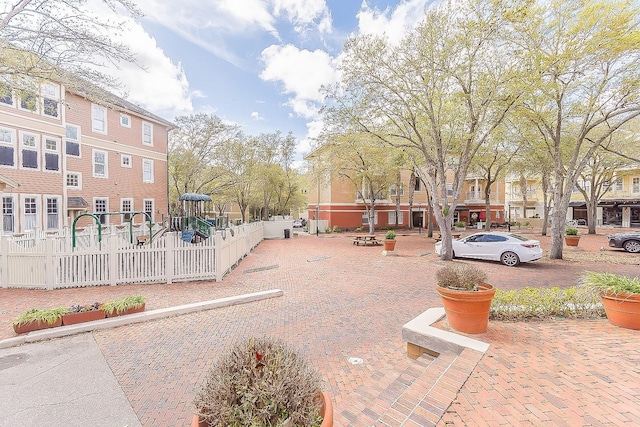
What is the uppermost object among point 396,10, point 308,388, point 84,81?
point 396,10

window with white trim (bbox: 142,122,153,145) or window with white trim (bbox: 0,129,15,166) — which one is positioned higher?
window with white trim (bbox: 142,122,153,145)

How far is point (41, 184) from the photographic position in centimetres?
1572

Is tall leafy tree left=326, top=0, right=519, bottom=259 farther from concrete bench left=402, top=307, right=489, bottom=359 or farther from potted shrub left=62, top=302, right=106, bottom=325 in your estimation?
potted shrub left=62, top=302, right=106, bottom=325

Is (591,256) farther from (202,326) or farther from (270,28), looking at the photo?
(270,28)

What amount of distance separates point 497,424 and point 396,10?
1313 centimetres

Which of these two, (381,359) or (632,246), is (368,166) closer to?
(632,246)

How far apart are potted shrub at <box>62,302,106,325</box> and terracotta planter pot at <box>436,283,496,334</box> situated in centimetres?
680

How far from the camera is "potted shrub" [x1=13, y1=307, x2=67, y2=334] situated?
17.7 feet

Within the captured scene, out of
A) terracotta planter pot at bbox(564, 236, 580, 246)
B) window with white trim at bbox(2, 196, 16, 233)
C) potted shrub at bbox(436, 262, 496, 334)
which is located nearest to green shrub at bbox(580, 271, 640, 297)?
potted shrub at bbox(436, 262, 496, 334)

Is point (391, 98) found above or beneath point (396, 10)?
beneath

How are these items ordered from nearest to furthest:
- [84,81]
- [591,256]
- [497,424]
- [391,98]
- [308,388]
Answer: [308,388] → [497,424] → [84,81] → [391,98] → [591,256]

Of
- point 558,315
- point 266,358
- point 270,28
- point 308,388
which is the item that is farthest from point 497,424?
point 270,28

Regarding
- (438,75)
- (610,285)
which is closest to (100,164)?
(438,75)

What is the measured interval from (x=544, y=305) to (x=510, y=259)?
782 centimetres
